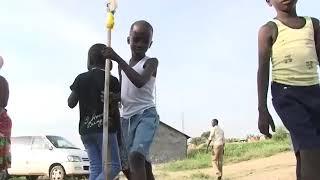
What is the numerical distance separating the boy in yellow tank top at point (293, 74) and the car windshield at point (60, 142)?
550 inches

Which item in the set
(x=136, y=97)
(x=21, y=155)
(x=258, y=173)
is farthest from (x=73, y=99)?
(x=258, y=173)

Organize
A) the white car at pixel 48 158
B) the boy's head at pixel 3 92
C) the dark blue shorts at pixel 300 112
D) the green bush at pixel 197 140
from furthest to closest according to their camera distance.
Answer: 1. the green bush at pixel 197 140
2. the white car at pixel 48 158
3. the boy's head at pixel 3 92
4. the dark blue shorts at pixel 300 112

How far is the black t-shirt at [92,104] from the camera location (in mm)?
5258

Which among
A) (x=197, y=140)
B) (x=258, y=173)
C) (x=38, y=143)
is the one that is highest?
(x=38, y=143)

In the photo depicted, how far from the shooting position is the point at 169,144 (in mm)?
39656

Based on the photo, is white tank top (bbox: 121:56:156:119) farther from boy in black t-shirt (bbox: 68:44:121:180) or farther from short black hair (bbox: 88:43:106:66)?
short black hair (bbox: 88:43:106:66)

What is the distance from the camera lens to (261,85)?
13.4 ft

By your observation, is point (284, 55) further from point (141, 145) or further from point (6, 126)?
point (6, 126)

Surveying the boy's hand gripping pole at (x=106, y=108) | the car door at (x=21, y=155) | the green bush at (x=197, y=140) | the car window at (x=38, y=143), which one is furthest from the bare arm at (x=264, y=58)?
the green bush at (x=197, y=140)

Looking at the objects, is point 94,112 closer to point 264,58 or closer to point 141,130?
point 141,130

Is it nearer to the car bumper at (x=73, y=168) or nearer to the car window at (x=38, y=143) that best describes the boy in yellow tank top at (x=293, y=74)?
the car bumper at (x=73, y=168)

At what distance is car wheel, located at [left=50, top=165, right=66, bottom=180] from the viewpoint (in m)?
17.1

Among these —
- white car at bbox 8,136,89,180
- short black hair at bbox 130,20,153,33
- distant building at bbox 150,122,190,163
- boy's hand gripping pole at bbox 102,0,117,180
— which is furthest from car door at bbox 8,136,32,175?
distant building at bbox 150,122,190,163

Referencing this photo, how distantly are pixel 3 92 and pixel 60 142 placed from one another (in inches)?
481
